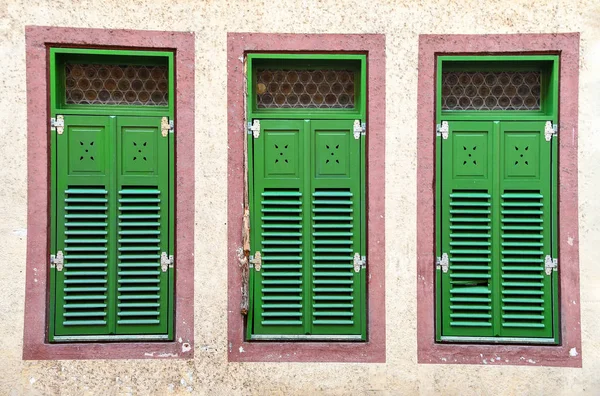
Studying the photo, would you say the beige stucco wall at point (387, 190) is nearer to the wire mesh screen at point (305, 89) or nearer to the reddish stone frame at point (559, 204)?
the reddish stone frame at point (559, 204)

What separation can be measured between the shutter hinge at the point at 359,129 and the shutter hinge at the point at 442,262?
3.70ft

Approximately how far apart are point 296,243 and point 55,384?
83.1 inches

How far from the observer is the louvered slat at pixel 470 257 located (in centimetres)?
540

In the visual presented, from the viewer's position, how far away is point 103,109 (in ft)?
17.8

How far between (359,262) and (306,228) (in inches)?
19.2

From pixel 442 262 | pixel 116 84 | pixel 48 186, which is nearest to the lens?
pixel 48 186

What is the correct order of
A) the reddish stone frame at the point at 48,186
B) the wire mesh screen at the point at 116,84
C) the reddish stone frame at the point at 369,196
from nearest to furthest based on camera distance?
1. the reddish stone frame at the point at 48,186
2. the reddish stone frame at the point at 369,196
3. the wire mesh screen at the point at 116,84

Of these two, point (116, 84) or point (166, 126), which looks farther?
point (116, 84)

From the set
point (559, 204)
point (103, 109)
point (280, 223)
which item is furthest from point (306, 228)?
point (559, 204)

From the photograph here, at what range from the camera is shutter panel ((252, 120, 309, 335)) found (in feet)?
17.8

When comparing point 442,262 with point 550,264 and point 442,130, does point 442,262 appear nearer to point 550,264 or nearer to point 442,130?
point 550,264

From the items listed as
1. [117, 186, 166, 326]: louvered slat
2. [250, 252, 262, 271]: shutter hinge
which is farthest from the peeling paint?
[117, 186, 166, 326]: louvered slat

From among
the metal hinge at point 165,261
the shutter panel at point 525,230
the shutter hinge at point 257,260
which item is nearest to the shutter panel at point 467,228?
the shutter panel at point 525,230

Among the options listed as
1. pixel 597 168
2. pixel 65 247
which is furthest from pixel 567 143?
pixel 65 247
